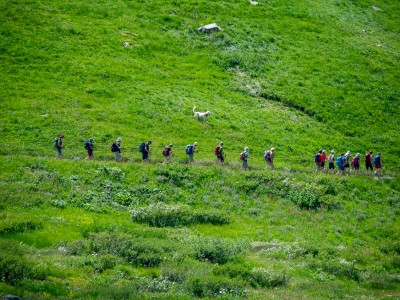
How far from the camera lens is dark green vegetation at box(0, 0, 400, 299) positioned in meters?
30.6

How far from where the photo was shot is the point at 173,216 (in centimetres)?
3841

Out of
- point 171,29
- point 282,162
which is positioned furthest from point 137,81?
point 282,162

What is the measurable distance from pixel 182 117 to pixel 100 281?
32.3 m

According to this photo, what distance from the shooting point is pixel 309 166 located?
54.0 m

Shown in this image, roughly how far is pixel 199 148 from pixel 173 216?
604 inches

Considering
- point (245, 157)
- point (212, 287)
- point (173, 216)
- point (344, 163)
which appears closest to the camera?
point (212, 287)

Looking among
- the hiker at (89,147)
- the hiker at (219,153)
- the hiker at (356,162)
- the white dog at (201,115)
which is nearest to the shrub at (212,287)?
the hiker at (219,153)

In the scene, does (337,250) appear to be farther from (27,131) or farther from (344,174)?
(27,131)

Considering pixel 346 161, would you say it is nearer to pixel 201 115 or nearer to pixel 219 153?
pixel 219 153

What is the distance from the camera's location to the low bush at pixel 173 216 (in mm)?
37719

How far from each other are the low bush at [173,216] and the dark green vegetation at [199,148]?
0.10m

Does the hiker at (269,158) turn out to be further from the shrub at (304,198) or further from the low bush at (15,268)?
the low bush at (15,268)

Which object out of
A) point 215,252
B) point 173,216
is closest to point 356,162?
point 173,216

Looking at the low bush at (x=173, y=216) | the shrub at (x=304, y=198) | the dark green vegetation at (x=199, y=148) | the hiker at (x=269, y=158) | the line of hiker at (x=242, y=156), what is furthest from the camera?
the hiker at (x=269, y=158)
